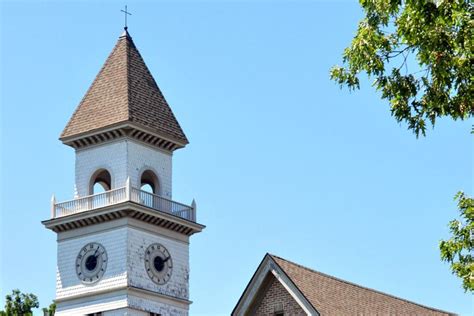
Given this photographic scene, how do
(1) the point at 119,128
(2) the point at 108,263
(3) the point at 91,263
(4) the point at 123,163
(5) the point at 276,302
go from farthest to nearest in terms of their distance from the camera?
(1) the point at 119,128 < (4) the point at 123,163 < (3) the point at 91,263 < (2) the point at 108,263 < (5) the point at 276,302

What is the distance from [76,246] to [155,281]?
5.32 m

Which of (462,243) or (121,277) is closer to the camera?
(462,243)

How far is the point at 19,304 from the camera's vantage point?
8969 centimetres

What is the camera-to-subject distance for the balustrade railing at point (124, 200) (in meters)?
74.8

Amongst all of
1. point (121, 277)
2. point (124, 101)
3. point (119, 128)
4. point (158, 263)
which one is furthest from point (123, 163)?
point (121, 277)

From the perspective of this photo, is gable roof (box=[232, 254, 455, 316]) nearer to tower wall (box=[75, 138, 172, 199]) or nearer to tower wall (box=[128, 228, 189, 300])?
tower wall (box=[128, 228, 189, 300])

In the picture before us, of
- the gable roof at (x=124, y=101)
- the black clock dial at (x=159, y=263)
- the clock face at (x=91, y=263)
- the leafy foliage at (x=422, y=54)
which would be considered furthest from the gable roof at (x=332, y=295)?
the gable roof at (x=124, y=101)

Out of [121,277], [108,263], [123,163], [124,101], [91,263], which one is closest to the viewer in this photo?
[121,277]

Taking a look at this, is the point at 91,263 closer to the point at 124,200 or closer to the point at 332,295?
the point at 124,200

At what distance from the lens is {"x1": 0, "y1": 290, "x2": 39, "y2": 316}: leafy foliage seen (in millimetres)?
88938

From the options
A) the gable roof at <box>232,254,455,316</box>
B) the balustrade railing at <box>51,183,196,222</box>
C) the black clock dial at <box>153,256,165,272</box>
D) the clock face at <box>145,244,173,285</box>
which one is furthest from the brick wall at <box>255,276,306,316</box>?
the black clock dial at <box>153,256,165,272</box>

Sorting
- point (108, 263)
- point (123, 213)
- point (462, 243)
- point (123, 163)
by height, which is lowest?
point (462, 243)

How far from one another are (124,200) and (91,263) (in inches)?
177

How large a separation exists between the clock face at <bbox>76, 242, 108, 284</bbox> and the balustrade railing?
7.87 feet
